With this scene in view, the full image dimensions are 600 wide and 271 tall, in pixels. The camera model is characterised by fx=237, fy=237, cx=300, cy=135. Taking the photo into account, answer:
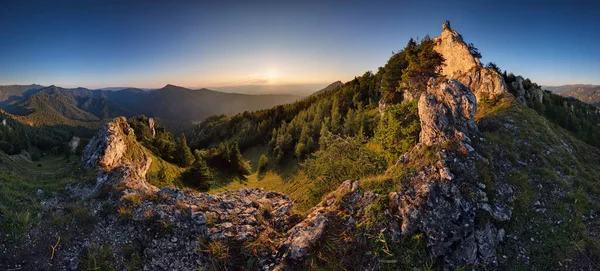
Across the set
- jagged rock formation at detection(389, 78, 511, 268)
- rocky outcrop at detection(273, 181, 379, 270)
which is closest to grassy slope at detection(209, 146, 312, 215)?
rocky outcrop at detection(273, 181, 379, 270)

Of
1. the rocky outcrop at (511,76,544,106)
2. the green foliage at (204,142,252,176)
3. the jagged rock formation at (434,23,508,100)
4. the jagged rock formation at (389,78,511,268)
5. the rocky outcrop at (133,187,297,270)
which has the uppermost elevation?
the jagged rock formation at (434,23,508,100)

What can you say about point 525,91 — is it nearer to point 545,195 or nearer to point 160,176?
point 545,195

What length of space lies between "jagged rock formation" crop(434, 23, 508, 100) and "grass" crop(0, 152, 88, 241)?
4216 centimetres

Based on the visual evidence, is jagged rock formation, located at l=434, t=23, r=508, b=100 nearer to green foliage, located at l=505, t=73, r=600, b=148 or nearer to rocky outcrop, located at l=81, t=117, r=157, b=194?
green foliage, located at l=505, t=73, r=600, b=148

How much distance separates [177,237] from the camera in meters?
11.9

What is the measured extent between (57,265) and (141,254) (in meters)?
2.91

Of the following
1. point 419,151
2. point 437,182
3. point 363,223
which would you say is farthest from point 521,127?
point 363,223

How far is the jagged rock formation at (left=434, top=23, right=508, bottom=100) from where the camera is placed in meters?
31.0

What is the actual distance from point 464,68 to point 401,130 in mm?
27789

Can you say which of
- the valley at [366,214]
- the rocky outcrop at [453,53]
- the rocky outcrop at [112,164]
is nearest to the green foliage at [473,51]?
the rocky outcrop at [453,53]

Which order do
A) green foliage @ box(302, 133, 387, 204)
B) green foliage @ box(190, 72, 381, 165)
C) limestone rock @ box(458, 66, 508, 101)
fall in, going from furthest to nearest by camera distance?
green foliage @ box(190, 72, 381, 165) → limestone rock @ box(458, 66, 508, 101) → green foliage @ box(302, 133, 387, 204)

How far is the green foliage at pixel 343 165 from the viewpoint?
1897 centimetres

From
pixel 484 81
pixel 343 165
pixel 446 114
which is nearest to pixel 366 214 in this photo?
pixel 343 165

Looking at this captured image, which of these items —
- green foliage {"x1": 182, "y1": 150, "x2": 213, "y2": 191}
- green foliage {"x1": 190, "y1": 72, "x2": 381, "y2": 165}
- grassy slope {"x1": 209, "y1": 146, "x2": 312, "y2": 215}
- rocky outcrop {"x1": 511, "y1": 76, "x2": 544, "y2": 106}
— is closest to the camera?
rocky outcrop {"x1": 511, "y1": 76, "x2": 544, "y2": 106}
